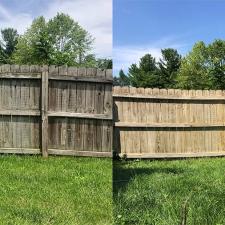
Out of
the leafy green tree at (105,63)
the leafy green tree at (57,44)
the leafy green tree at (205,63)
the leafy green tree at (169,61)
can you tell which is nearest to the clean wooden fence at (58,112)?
the leafy green tree at (105,63)

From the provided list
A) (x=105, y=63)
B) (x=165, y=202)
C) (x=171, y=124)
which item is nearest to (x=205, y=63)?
(x=105, y=63)

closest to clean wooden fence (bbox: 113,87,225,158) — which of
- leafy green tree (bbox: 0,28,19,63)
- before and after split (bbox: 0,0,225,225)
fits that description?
before and after split (bbox: 0,0,225,225)

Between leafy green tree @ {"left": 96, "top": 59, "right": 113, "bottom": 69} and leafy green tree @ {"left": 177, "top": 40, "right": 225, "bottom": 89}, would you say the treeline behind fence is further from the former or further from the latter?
leafy green tree @ {"left": 177, "top": 40, "right": 225, "bottom": 89}

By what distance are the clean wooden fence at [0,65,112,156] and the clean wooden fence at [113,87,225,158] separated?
0.29 metres

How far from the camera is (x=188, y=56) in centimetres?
343

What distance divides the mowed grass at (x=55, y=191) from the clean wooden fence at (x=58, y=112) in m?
0.49

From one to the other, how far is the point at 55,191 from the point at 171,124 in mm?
3407

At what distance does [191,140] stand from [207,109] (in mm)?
614

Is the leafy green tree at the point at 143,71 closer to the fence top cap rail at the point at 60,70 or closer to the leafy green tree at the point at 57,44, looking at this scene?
the fence top cap rail at the point at 60,70

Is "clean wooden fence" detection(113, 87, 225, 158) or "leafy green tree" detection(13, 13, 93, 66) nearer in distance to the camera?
"clean wooden fence" detection(113, 87, 225, 158)

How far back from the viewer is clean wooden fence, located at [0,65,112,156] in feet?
20.3

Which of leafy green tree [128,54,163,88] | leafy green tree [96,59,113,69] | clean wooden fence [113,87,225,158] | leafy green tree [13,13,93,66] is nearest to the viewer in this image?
leafy green tree [128,54,163,88]

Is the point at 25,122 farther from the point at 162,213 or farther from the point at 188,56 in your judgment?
the point at 162,213

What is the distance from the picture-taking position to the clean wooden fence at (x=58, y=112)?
6199 millimetres
